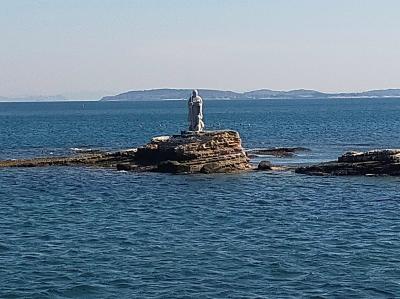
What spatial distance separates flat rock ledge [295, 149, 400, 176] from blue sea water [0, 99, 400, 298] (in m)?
1.74

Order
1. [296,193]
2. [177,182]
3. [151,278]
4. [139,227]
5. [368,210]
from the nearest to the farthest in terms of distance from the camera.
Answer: [151,278]
[139,227]
[368,210]
[296,193]
[177,182]

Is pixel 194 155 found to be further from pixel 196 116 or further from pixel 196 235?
pixel 196 235

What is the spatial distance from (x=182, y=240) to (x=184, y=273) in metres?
5.64

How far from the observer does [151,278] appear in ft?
90.0

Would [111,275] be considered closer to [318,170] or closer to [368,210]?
[368,210]

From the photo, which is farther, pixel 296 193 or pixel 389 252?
pixel 296 193

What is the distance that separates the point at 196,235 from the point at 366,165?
2370cm

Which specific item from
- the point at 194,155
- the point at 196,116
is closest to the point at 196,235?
the point at 194,155

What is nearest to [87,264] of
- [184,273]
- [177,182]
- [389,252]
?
[184,273]

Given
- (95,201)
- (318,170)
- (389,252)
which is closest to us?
(389,252)

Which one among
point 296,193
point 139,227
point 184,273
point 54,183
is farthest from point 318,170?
point 184,273

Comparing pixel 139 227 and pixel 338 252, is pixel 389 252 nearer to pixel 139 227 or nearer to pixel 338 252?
pixel 338 252

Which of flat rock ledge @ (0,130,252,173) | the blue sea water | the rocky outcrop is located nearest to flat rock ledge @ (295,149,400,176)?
the blue sea water

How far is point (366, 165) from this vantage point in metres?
55.1
